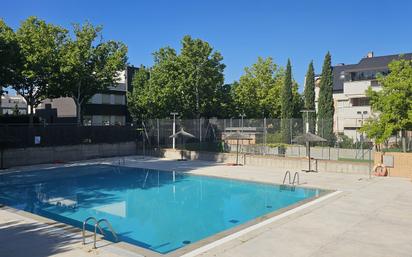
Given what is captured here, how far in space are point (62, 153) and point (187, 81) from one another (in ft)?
46.9

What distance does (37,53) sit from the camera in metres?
30.3

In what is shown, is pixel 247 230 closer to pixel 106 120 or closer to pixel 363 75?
pixel 363 75

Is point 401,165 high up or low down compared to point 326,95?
down

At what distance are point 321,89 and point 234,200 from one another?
85.0 feet

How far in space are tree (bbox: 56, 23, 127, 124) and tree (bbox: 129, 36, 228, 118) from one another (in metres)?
5.05

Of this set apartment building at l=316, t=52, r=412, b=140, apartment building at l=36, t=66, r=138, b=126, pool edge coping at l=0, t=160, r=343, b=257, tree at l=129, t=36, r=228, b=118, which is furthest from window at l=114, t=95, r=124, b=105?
pool edge coping at l=0, t=160, r=343, b=257

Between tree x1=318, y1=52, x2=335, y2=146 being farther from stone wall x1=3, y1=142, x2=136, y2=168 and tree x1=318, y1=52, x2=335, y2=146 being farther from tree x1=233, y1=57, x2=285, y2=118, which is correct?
stone wall x1=3, y1=142, x2=136, y2=168

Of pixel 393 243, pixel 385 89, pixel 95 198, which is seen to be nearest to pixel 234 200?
pixel 95 198

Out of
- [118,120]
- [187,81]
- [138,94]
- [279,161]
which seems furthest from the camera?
[118,120]

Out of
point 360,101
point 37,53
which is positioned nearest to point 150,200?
point 37,53

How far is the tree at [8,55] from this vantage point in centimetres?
2494

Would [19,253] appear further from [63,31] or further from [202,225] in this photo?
[63,31]

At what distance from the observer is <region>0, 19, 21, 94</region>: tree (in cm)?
2494

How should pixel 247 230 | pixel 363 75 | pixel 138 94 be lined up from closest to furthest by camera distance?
pixel 247 230 → pixel 363 75 → pixel 138 94
